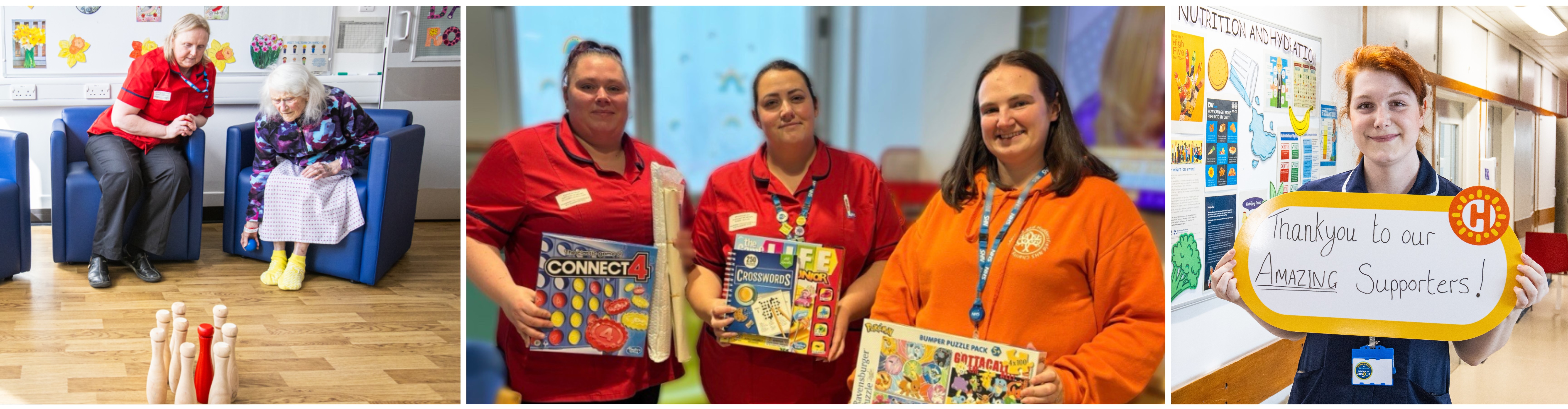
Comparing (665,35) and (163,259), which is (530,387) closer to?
(665,35)

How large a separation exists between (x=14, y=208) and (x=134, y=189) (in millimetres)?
439

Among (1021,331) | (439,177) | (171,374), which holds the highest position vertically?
(439,177)

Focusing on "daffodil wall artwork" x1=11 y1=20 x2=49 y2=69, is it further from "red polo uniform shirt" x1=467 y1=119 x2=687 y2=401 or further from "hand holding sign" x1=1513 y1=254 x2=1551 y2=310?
"hand holding sign" x1=1513 y1=254 x2=1551 y2=310

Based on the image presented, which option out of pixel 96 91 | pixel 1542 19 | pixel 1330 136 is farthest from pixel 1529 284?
pixel 96 91

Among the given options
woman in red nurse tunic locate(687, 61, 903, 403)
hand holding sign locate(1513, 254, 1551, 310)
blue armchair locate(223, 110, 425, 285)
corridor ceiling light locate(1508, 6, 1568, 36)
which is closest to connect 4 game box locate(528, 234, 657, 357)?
woman in red nurse tunic locate(687, 61, 903, 403)

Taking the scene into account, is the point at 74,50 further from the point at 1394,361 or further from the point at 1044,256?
the point at 1394,361

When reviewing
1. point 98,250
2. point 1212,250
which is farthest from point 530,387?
point 98,250

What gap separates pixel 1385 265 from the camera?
251 cm

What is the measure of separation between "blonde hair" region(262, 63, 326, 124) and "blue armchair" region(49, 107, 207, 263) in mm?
377

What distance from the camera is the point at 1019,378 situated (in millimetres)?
2209

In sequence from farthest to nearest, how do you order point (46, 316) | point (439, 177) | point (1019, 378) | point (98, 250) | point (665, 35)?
1. point (439, 177)
2. point (98, 250)
3. point (46, 316)
4. point (665, 35)
5. point (1019, 378)

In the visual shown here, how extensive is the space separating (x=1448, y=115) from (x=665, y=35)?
1.94 m

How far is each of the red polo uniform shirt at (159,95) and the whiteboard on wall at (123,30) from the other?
135cm

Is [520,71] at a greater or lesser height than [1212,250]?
greater
